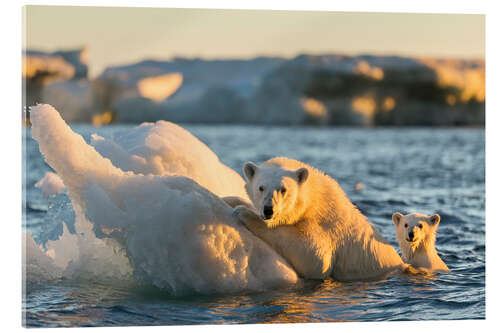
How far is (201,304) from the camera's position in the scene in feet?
22.7

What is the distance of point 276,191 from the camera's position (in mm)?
6578

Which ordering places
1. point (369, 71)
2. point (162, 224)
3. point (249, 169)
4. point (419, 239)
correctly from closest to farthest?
point (162, 224), point (249, 169), point (419, 239), point (369, 71)

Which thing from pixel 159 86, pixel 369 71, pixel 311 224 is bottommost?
pixel 311 224

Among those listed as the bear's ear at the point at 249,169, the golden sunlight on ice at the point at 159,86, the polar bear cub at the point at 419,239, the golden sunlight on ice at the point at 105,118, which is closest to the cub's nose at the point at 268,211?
the bear's ear at the point at 249,169

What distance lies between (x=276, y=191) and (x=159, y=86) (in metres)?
40.4

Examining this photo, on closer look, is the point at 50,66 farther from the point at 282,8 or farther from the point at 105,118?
the point at 282,8

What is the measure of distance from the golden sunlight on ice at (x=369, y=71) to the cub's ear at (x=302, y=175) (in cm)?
2890

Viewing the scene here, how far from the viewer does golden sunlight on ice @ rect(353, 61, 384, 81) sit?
35322 mm

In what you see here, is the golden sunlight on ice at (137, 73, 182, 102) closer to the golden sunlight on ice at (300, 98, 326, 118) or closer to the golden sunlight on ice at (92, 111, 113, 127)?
the golden sunlight on ice at (92, 111, 113, 127)

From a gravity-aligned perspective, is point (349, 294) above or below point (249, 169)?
below

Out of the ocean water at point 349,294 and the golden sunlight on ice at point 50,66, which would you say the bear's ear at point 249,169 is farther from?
the golden sunlight on ice at point 50,66

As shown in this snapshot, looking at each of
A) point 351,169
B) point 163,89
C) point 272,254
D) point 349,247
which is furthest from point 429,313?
point 163,89

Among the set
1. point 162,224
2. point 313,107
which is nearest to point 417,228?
point 162,224
